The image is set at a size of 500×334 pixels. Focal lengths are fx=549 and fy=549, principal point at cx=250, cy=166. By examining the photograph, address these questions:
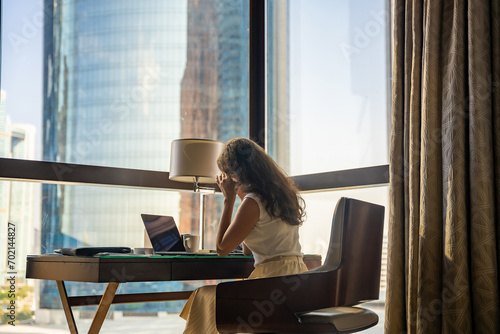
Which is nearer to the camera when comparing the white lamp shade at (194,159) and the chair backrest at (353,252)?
the chair backrest at (353,252)

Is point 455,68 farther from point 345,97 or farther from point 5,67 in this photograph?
point 5,67

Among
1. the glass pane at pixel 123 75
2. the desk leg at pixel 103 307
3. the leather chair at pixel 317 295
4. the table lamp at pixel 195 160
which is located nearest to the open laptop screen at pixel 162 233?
the desk leg at pixel 103 307

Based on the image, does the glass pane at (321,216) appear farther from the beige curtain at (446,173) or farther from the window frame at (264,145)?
the beige curtain at (446,173)

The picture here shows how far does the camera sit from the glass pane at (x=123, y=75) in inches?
133

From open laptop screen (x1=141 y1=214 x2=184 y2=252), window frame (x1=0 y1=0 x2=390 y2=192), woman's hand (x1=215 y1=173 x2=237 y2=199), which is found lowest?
open laptop screen (x1=141 y1=214 x2=184 y2=252)

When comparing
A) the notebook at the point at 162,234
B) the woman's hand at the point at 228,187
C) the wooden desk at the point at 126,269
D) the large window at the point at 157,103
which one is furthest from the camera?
the large window at the point at 157,103

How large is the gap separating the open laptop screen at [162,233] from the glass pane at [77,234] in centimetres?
91

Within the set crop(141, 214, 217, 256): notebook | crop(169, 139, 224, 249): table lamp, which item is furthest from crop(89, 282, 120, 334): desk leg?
crop(169, 139, 224, 249): table lamp

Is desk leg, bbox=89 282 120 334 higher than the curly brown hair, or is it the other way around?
the curly brown hair

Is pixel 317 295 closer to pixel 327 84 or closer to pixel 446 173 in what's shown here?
pixel 446 173

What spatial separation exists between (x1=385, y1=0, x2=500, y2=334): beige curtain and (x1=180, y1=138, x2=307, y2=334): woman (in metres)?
0.73

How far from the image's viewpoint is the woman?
7.30 ft

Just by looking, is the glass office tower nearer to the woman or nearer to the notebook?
the notebook

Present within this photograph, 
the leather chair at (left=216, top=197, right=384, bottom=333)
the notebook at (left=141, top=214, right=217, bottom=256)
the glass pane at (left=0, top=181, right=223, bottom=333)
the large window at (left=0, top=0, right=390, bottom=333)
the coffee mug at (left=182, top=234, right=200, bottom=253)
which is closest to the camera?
the leather chair at (left=216, top=197, right=384, bottom=333)
